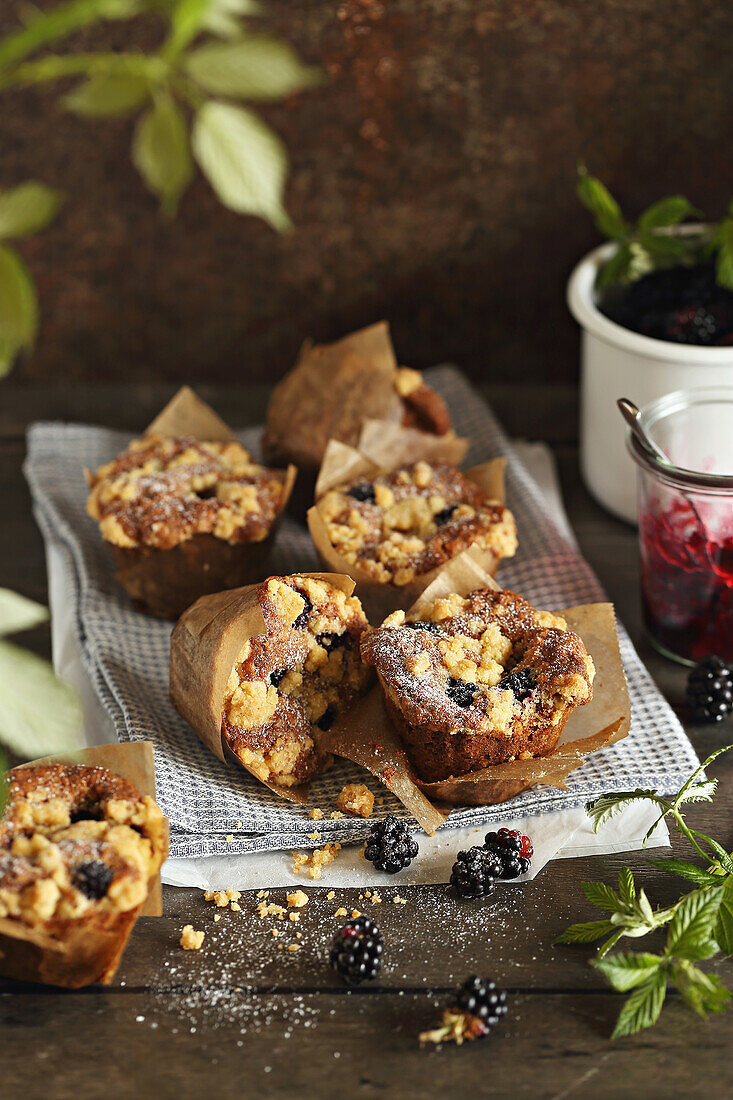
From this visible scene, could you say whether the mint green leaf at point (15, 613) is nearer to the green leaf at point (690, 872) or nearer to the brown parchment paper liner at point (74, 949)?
the brown parchment paper liner at point (74, 949)

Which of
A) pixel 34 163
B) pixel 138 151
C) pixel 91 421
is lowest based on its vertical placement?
pixel 91 421

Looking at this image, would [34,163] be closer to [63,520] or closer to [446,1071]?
[63,520]

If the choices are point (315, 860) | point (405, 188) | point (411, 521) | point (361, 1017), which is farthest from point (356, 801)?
point (405, 188)

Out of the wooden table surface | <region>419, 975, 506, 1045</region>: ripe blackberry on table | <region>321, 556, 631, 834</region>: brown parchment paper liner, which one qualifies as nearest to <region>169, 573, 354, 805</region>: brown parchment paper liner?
<region>321, 556, 631, 834</region>: brown parchment paper liner

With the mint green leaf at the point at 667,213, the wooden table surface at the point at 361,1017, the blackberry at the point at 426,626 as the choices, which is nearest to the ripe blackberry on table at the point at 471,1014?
the wooden table surface at the point at 361,1017

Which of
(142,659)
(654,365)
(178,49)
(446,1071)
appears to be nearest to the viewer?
(178,49)

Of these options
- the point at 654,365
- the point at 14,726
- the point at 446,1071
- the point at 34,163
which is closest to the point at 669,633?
the point at 654,365
